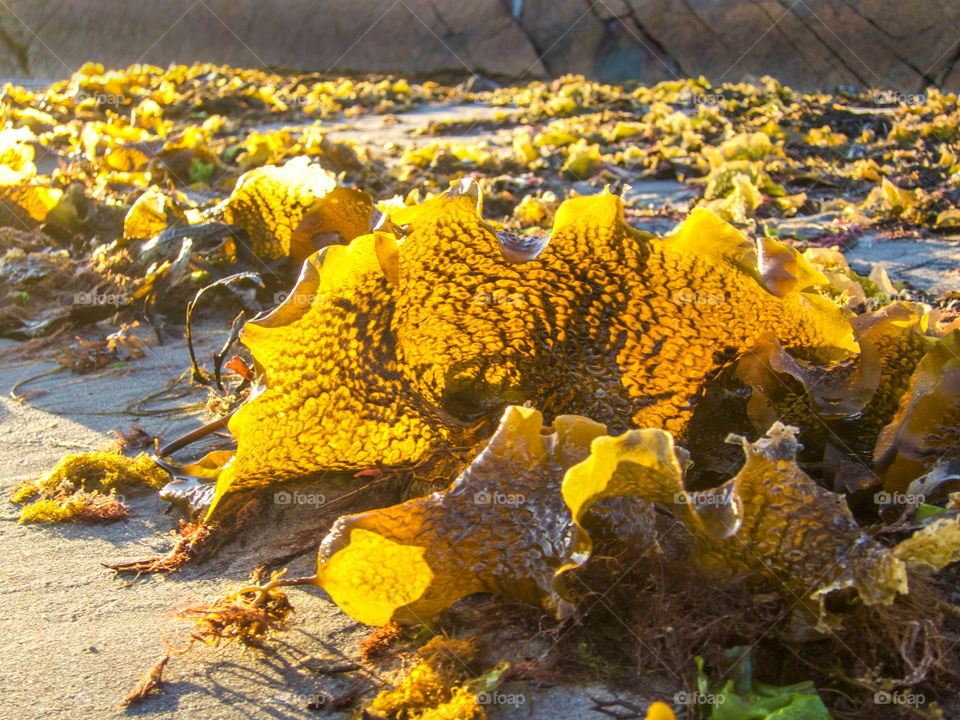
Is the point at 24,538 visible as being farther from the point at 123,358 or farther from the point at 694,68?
the point at 694,68

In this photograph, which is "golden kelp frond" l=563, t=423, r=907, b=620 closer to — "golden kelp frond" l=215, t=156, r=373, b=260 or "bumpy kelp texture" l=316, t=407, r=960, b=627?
"bumpy kelp texture" l=316, t=407, r=960, b=627

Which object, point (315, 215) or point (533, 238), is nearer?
point (533, 238)

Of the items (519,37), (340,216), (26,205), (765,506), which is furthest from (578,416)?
(519,37)

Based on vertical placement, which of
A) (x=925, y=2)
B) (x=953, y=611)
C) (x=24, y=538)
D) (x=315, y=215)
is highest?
(x=925, y=2)

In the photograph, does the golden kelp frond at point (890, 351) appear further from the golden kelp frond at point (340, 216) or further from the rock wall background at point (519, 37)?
the rock wall background at point (519, 37)

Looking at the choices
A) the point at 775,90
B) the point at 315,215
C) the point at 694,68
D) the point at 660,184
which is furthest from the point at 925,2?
the point at 315,215

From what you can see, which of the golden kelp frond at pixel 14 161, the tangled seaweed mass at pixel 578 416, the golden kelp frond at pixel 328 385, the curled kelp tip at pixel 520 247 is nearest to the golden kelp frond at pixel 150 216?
the golden kelp frond at pixel 14 161

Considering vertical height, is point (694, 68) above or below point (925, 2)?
below
